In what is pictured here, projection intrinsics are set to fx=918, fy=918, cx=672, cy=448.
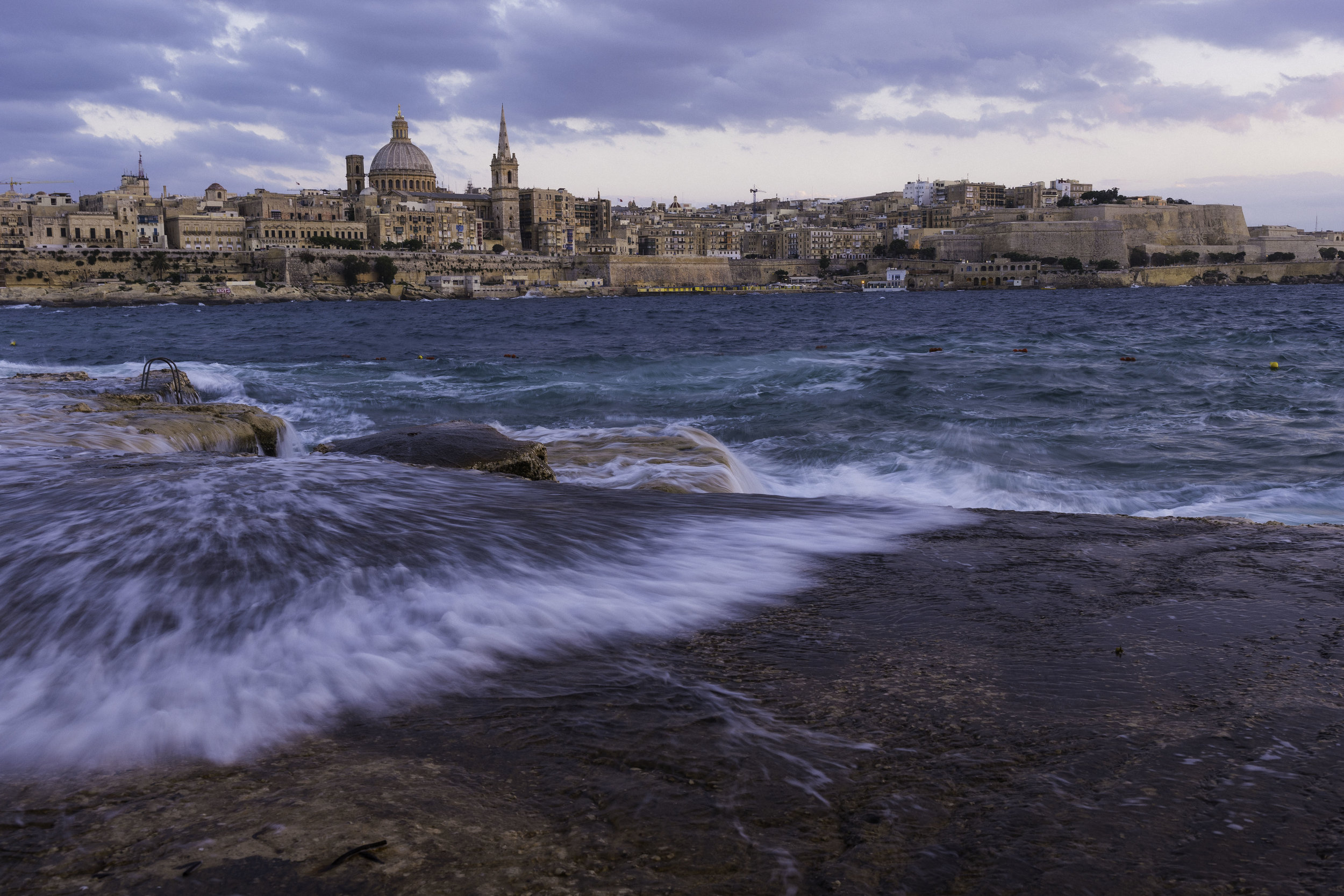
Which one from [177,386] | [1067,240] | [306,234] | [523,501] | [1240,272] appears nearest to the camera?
[523,501]

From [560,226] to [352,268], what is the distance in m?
35.5

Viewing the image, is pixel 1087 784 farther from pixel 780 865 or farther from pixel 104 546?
pixel 104 546

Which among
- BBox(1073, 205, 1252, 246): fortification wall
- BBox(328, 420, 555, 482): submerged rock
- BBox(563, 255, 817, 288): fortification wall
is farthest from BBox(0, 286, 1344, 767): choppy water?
BBox(1073, 205, 1252, 246): fortification wall

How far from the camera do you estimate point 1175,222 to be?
101438 millimetres

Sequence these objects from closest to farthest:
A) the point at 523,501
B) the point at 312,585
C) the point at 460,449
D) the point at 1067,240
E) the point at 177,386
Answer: the point at 312,585, the point at 523,501, the point at 460,449, the point at 177,386, the point at 1067,240

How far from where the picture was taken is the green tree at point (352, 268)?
8719 centimetres

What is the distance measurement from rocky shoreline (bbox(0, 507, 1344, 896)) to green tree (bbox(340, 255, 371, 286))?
90.9 meters

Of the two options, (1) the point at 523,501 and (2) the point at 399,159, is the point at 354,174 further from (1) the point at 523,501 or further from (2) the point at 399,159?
(1) the point at 523,501

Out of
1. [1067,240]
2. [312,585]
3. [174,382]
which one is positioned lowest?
[312,585]

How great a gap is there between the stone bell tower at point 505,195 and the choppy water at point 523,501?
322 feet

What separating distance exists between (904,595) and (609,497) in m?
2.08

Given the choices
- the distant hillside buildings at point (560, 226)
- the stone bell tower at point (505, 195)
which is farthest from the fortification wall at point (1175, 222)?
the stone bell tower at point (505, 195)

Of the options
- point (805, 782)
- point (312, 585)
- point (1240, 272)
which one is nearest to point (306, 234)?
point (1240, 272)

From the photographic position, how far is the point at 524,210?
124 m
